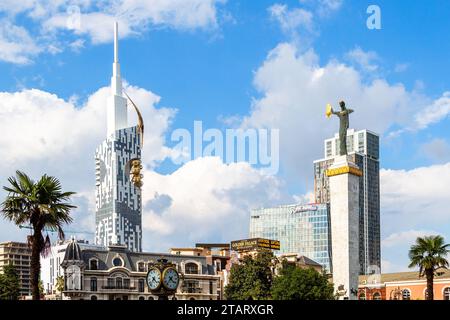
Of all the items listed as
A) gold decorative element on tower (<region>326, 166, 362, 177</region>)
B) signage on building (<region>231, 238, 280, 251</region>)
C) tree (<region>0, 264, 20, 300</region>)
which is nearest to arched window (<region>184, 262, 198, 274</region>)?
signage on building (<region>231, 238, 280, 251</region>)

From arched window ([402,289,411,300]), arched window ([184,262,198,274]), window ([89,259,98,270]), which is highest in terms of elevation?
window ([89,259,98,270])

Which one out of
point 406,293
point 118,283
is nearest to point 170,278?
point 118,283

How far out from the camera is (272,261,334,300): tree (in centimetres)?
8275

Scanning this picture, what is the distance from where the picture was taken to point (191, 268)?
10775cm

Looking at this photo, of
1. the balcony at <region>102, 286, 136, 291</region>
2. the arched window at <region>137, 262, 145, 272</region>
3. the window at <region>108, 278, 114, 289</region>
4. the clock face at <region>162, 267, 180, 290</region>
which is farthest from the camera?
the arched window at <region>137, 262, 145, 272</region>

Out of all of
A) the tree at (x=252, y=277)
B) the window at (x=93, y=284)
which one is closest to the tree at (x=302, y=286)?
the tree at (x=252, y=277)

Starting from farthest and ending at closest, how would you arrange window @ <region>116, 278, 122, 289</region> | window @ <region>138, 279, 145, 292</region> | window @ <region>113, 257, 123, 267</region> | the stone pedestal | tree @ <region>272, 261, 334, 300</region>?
window @ <region>138, 279, 145, 292</region> < window @ <region>113, 257, 123, 267</region> < window @ <region>116, 278, 122, 289</region> < tree @ <region>272, 261, 334, 300</region> < the stone pedestal

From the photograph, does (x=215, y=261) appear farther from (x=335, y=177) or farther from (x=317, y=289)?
(x=335, y=177)

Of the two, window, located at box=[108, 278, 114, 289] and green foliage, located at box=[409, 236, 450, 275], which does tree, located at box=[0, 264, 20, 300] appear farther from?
green foliage, located at box=[409, 236, 450, 275]

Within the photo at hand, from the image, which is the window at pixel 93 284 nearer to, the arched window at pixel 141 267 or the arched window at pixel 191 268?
the arched window at pixel 141 267

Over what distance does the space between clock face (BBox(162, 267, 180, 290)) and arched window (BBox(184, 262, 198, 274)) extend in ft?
118

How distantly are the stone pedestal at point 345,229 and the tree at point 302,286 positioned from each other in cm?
1439

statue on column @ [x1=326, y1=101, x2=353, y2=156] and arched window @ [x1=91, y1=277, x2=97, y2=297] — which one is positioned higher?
statue on column @ [x1=326, y1=101, x2=353, y2=156]

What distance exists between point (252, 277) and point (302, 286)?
13478mm
